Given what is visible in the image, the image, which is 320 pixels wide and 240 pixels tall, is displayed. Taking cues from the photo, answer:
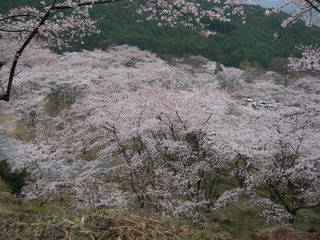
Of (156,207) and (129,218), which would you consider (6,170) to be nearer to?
(156,207)

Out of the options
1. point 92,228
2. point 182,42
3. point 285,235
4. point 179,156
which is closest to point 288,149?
point 179,156

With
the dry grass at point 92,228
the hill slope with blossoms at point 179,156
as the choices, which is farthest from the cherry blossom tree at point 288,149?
the dry grass at point 92,228

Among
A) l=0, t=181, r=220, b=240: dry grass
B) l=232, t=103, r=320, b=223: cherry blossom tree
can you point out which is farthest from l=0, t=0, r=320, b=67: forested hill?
l=0, t=181, r=220, b=240: dry grass

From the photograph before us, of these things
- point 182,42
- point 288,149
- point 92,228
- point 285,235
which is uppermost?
point 182,42

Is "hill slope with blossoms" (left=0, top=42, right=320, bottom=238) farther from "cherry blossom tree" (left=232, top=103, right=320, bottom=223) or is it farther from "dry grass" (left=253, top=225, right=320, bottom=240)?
"dry grass" (left=253, top=225, right=320, bottom=240)

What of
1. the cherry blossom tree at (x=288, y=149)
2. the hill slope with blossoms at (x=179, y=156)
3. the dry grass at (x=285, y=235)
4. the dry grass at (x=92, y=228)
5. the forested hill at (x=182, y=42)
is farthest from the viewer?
the forested hill at (x=182, y=42)

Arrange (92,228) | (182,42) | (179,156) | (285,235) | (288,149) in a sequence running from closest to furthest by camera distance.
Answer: (92,228) < (285,235) < (288,149) < (179,156) < (182,42)

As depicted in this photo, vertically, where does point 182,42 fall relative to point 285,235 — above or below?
above

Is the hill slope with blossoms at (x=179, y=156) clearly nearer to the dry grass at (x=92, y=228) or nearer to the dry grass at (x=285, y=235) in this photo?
the dry grass at (x=285, y=235)

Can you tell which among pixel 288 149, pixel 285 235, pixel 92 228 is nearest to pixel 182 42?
pixel 288 149

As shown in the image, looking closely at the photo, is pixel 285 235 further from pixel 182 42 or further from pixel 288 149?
pixel 182 42

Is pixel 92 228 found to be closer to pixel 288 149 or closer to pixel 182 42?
pixel 288 149

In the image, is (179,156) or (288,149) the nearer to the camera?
(288,149)

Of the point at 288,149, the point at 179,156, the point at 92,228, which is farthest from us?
the point at 179,156
